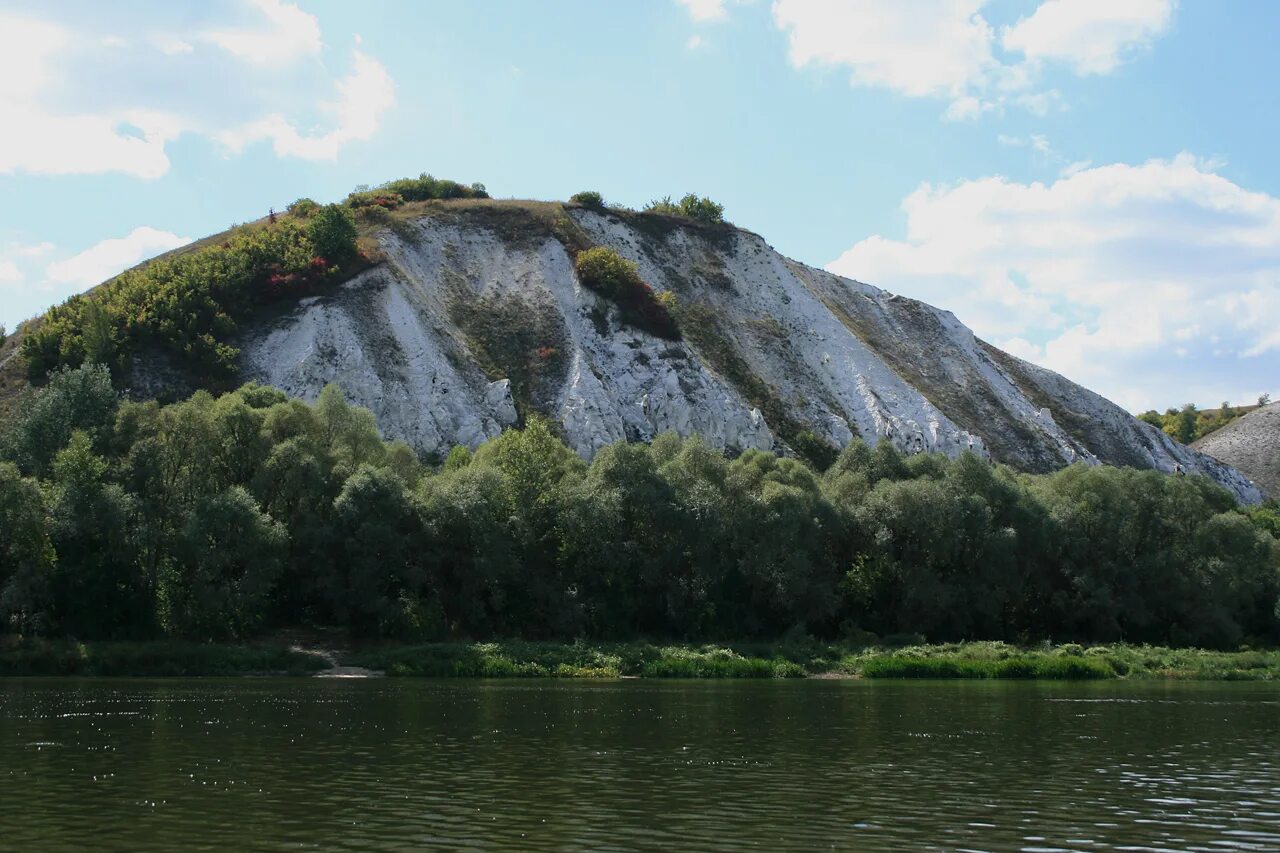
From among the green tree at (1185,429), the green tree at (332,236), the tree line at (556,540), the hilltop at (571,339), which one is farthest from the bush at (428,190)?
the green tree at (1185,429)

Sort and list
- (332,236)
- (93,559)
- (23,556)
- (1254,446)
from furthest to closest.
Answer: (1254,446), (332,236), (93,559), (23,556)

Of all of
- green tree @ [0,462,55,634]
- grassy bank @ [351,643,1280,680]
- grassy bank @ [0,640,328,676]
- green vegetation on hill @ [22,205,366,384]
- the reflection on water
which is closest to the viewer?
the reflection on water

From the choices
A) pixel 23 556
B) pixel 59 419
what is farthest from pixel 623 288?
pixel 23 556

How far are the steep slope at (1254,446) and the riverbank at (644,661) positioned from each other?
3611 inches

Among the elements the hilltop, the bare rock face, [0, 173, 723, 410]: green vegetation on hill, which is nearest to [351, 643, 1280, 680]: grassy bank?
the bare rock face

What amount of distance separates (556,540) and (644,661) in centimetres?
1050

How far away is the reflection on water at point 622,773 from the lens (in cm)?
1752

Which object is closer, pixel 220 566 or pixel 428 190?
pixel 220 566

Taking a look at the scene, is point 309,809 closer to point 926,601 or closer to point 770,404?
point 926,601

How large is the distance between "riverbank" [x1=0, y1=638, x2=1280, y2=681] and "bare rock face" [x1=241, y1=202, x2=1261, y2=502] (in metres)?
25.6

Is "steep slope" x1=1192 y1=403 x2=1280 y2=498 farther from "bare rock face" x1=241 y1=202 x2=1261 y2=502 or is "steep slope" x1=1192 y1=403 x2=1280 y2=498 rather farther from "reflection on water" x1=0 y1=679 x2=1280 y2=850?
"reflection on water" x1=0 y1=679 x2=1280 y2=850

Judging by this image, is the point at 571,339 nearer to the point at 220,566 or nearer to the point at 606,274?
the point at 606,274

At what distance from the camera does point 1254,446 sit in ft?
513

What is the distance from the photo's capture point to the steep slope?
148 meters
